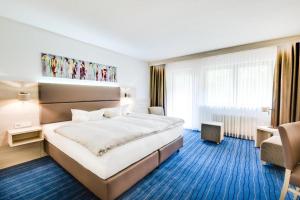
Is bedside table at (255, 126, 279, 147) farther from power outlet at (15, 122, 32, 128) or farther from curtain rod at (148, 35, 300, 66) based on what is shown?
power outlet at (15, 122, 32, 128)

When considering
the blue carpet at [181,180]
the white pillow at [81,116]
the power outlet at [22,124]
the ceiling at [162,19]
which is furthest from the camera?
the white pillow at [81,116]

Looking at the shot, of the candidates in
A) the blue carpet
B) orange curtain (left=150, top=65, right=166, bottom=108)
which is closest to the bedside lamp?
the blue carpet

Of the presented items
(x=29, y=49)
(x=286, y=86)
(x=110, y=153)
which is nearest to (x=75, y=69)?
(x=29, y=49)

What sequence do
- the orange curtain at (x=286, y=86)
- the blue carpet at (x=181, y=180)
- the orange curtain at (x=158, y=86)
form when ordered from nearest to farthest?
the blue carpet at (x=181, y=180) → the orange curtain at (x=286, y=86) → the orange curtain at (x=158, y=86)

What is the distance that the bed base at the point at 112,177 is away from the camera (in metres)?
1.60

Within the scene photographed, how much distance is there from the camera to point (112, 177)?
1646 millimetres

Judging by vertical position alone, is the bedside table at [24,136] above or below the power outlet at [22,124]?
below

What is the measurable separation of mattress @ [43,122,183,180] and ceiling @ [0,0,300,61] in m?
2.05

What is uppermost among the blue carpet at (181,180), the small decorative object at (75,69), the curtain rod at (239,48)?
the curtain rod at (239,48)

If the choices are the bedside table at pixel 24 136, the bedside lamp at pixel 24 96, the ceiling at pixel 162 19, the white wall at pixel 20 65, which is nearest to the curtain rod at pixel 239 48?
the ceiling at pixel 162 19

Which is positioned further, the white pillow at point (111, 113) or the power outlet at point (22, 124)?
the white pillow at point (111, 113)

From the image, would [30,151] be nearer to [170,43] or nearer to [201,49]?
[170,43]

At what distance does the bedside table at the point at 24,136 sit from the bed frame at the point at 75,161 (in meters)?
0.24

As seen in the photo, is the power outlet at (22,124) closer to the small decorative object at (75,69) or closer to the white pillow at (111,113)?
the small decorative object at (75,69)
